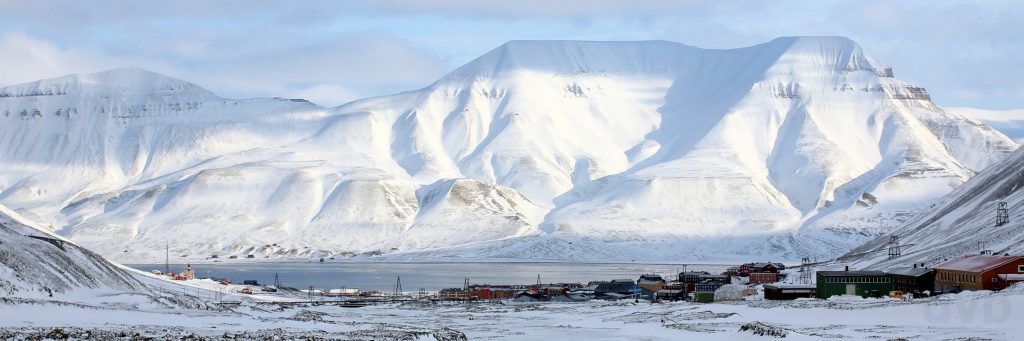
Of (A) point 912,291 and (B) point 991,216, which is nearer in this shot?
(A) point 912,291

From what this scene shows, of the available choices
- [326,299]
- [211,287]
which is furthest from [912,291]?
[211,287]

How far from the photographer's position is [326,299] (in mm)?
142625

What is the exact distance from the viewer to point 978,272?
95812mm

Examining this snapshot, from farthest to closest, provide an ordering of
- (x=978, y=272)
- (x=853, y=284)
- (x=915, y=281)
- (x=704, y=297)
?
(x=704, y=297) → (x=853, y=284) → (x=915, y=281) → (x=978, y=272)

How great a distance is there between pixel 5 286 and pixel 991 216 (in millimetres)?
104213

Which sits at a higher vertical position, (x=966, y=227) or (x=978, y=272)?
(x=966, y=227)

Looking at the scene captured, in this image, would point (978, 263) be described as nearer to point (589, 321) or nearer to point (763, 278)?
point (589, 321)

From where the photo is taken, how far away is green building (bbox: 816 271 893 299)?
110 m

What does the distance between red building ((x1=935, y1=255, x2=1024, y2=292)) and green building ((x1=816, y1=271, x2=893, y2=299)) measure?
16.4ft

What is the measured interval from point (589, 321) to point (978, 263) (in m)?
26.7

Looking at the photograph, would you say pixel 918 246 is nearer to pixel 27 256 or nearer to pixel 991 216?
pixel 991 216

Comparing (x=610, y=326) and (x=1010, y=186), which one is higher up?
(x=1010, y=186)

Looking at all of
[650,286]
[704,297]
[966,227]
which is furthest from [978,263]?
[966,227]

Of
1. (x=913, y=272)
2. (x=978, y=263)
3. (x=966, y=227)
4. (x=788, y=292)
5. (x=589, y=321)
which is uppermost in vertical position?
(x=966, y=227)
